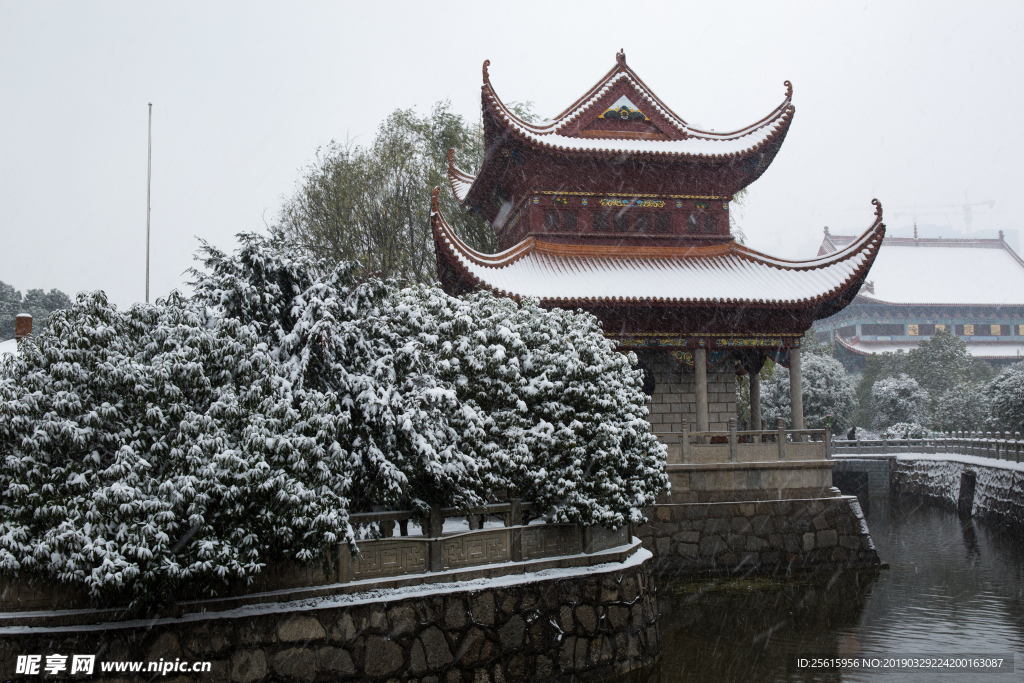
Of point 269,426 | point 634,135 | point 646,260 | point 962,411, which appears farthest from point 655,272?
point 962,411

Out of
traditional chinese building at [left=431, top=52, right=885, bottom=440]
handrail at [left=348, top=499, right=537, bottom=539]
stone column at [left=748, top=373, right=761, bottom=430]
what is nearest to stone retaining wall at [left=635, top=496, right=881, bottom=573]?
traditional chinese building at [left=431, top=52, right=885, bottom=440]

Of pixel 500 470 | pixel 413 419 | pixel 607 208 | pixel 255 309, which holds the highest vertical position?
pixel 607 208

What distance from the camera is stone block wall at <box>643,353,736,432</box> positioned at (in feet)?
61.7

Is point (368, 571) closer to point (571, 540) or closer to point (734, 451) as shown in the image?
point (571, 540)

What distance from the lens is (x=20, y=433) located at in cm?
745

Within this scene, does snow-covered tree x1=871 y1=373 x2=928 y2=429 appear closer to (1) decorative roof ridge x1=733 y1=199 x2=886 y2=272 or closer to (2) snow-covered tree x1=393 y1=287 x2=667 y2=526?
(1) decorative roof ridge x1=733 y1=199 x2=886 y2=272

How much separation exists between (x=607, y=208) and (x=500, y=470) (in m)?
11.2

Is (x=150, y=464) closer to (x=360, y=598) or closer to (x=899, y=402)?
(x=360, y=598)

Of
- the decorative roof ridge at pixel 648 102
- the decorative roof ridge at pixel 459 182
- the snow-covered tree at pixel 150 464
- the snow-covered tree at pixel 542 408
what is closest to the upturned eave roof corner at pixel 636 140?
the decorative roof ridge at pixel 648 102

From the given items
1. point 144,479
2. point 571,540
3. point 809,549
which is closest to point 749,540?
point 809,549

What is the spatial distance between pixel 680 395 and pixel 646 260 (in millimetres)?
3174

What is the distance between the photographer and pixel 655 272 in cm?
1895

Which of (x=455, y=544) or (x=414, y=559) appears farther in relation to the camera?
(x=455, y=544)

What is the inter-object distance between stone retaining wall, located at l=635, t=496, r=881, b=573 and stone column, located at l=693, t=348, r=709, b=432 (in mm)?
1931
